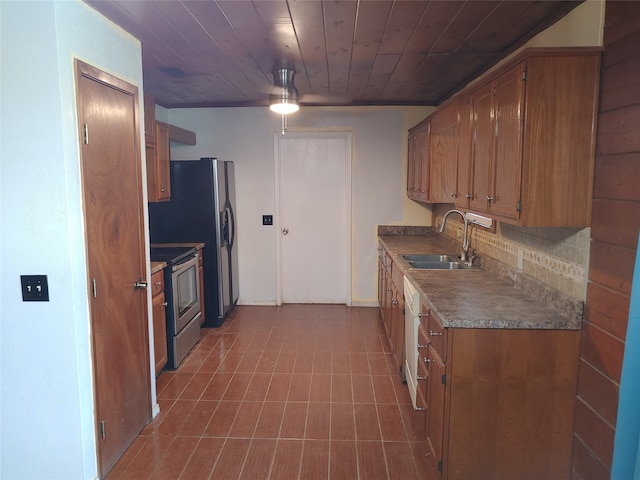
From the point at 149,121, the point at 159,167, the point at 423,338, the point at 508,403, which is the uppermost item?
the point at 149,121

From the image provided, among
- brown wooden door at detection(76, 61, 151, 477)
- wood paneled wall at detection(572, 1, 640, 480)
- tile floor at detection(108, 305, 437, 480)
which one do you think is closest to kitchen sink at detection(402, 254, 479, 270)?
tile floor at detection(108, 305, 437, 480)

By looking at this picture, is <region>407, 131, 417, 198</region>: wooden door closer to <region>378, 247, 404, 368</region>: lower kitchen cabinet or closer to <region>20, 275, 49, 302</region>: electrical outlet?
<region>378, 247, 404, 368</region>: lower kitchen cabinet

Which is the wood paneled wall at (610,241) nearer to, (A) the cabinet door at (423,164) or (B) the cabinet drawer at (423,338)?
(B) the cabinet drawer at (423,338)

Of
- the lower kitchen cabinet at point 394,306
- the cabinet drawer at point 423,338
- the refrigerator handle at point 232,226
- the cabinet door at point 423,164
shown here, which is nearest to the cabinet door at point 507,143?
the cabinet drawer at point 423,338

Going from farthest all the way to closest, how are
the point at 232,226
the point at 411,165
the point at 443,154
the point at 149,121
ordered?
the point at 232,226, the point at 411,165, the point at 149,121, the point at 443,154

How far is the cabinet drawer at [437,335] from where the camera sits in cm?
204

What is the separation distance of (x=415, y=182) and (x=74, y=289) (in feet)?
11.1

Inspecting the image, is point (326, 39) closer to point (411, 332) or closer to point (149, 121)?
point (149, 121)

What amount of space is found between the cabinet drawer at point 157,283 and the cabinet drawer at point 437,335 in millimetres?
1968

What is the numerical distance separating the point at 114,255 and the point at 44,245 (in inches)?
15.3

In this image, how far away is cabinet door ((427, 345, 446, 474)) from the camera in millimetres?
2076

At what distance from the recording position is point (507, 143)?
2137 mm

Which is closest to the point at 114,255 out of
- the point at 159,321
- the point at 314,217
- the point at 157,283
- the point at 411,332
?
the point at 157,283

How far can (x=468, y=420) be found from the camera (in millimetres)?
2023
